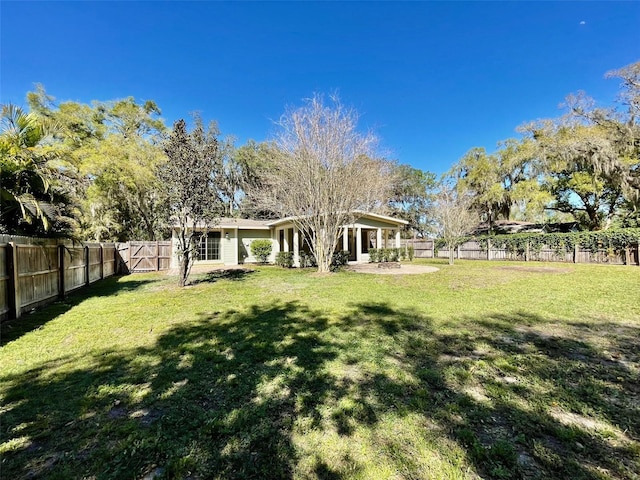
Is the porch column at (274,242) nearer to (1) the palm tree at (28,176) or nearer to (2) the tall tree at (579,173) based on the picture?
(1) the palm tree at (28,176)

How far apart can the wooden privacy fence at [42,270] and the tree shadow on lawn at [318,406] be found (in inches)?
114

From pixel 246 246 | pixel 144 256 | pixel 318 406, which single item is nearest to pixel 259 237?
pixel 246 246

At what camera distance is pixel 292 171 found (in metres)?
11.7

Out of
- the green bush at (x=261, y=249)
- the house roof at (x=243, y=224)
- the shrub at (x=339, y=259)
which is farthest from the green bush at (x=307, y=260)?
the house roof at (x=243, y=224)

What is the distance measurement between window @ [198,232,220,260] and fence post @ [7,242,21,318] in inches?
473

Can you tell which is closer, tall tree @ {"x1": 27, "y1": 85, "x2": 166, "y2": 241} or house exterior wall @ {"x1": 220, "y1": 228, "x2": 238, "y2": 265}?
tall tree @ {"x1": 27, "y1": 85, "x2": 166, "y2": 241}

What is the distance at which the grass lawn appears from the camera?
196cm

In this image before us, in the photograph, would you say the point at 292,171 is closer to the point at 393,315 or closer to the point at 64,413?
the point at 393,315

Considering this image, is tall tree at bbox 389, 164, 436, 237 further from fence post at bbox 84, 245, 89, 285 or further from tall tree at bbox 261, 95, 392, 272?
fence post at bbox 84, 245, 89, 285

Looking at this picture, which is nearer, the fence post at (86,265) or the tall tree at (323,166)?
the fence post at (86,265)

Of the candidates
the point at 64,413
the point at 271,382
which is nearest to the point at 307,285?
the point at 271,382

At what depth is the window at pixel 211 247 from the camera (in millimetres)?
17533

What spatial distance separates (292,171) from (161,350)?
8.87 meters

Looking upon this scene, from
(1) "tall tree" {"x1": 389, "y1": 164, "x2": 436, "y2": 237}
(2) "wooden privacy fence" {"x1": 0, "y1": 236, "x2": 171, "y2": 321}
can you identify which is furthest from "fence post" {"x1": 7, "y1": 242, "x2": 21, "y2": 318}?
(1) "tall tree" {"x1": 389, "y1": 164, "x2": 436, "y2": 237}
